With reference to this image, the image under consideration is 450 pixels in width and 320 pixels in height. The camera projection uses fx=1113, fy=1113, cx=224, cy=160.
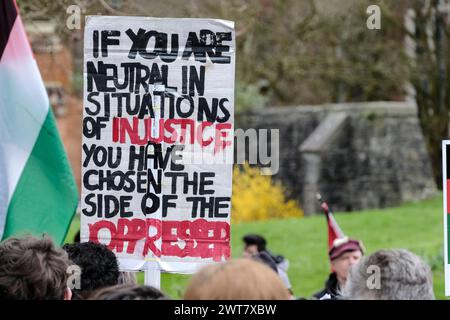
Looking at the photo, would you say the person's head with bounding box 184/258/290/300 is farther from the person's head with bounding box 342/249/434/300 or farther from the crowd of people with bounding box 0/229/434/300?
the person's head with bounding box 342/249/434/300

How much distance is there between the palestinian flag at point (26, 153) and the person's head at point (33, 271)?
210 cm

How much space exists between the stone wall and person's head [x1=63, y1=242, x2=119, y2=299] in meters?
18.3

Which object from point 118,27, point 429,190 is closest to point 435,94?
point 429,190

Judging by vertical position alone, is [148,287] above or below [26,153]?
below

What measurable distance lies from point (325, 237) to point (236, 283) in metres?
13.4

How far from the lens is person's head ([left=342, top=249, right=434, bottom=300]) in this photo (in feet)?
14.0

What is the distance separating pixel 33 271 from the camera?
443 centimetres

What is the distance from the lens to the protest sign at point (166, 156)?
20.0 feet

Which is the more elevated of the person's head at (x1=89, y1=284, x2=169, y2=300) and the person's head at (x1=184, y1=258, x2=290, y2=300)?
the person's head at (x1=184, y1=258, x2=290, y2=300)

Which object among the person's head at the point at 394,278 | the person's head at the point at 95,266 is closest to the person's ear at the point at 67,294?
the person's head at the point at 95,266

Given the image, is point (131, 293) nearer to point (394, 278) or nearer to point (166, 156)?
point (394, 278)

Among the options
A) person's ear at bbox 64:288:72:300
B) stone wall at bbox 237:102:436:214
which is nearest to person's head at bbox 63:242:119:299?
person's ear at bbox 64:288:72:300

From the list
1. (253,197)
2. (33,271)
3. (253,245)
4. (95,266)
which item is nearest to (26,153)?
(95,266)

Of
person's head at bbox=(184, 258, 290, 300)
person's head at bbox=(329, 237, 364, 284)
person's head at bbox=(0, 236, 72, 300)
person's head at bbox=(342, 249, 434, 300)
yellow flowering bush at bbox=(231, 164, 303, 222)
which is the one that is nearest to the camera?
person's head at bbox=(184, 258, 290, 300)
